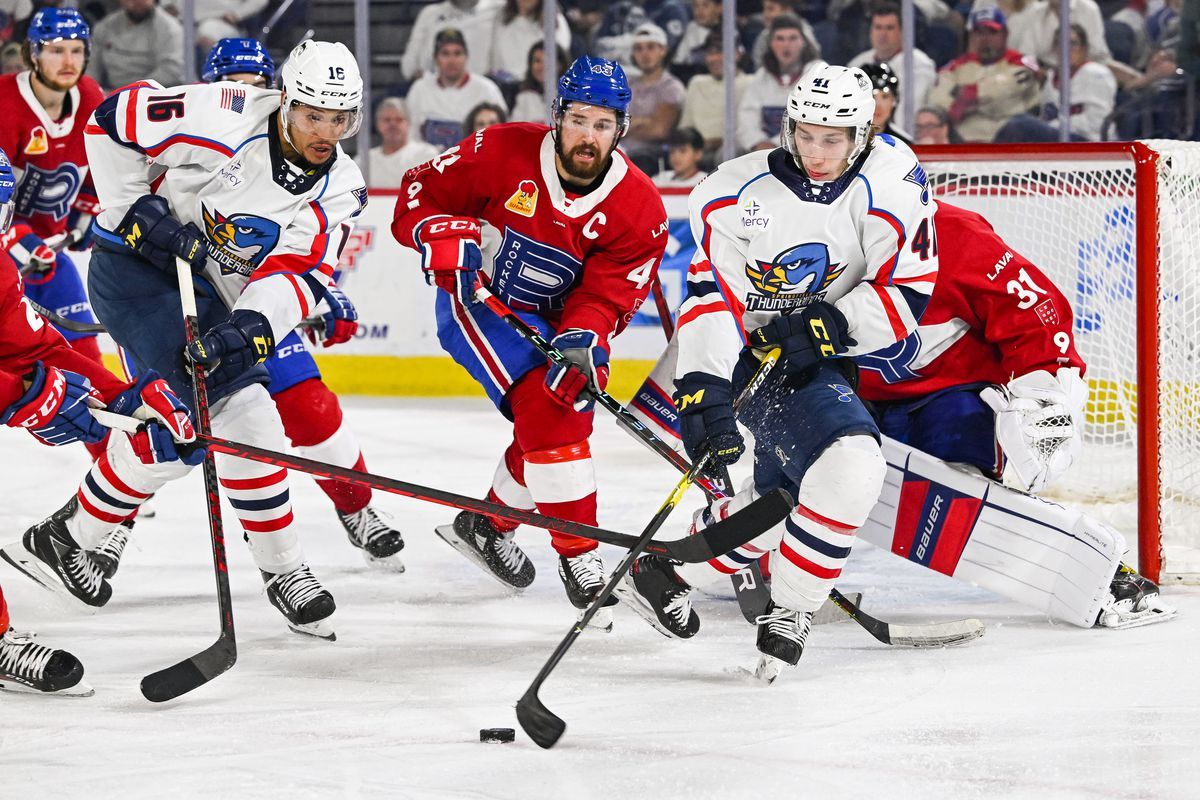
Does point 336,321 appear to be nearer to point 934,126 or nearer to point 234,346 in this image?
point 234,346

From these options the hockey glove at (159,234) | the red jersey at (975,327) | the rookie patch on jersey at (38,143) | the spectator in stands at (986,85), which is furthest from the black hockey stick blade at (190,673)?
the spectator in stands at (986,85)

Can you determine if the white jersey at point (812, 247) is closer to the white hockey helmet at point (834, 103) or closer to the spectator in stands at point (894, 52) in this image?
the white hockey helmet at point (834, 103)

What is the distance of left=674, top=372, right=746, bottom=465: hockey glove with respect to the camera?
2.46 m

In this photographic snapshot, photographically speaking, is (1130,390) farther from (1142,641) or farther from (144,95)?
(144,95)

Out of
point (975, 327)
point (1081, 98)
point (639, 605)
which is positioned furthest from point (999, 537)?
point (1081, 98)

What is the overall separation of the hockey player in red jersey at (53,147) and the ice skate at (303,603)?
1.29m

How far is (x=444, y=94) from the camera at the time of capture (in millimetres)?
6035

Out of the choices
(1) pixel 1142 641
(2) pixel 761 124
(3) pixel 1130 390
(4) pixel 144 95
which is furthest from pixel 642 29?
(1) pixel 1142 641

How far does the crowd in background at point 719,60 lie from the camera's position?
17.9ft

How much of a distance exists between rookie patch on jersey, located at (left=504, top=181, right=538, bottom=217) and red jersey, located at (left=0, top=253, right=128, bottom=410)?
0.86 m

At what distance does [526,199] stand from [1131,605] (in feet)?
4.55

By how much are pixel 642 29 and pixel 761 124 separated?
0.67 m

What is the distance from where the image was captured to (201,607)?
300 centimetres

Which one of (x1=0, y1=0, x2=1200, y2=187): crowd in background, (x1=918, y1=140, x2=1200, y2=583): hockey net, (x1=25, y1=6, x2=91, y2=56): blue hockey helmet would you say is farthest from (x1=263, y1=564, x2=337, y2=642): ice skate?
(x1=0, y1=0, x2=1200, y2=187): crowd in background
